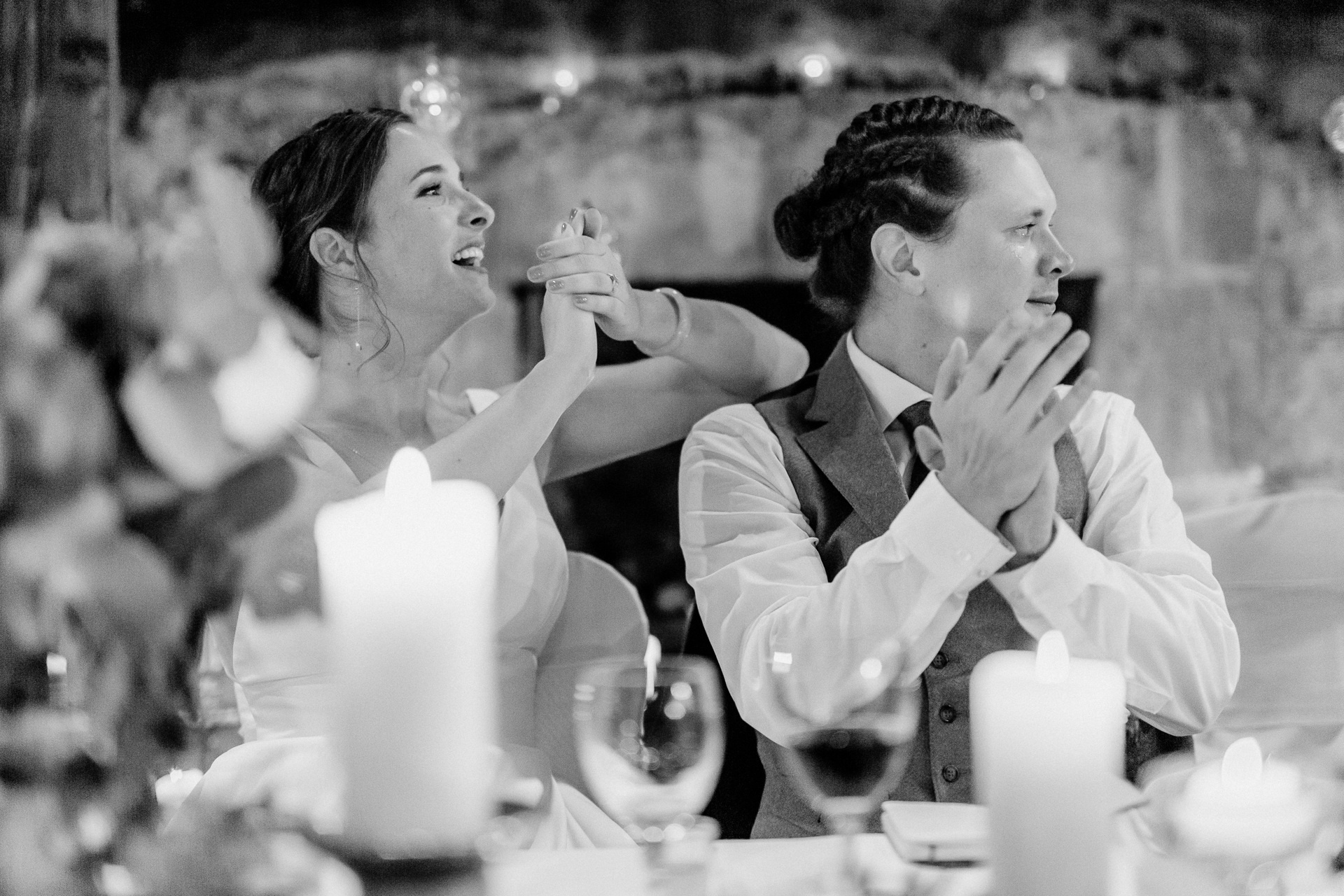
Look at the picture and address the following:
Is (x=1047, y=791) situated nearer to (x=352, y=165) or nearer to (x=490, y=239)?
(x=352, y=165)

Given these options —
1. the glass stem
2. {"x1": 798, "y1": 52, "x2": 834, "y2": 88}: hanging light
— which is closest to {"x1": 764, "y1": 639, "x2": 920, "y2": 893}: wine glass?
the glass stem

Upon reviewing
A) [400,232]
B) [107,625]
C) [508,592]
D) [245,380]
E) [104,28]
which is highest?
[104,28]

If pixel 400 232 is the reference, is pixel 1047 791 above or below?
below

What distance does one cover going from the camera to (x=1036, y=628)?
160 centimetres

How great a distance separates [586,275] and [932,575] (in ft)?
2.20

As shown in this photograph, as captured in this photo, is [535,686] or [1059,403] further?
[535,686]

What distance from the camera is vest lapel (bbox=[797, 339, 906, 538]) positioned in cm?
178

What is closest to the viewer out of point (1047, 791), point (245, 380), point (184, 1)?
point (245, 380)

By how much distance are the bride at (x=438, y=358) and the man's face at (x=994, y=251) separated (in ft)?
1.17

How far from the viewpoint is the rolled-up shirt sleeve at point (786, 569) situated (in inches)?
58.1

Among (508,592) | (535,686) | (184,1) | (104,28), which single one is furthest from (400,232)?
(184,1)

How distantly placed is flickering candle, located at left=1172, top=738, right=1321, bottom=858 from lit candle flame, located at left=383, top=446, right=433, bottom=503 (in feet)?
1.89

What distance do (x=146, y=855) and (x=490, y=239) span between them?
11.7ft

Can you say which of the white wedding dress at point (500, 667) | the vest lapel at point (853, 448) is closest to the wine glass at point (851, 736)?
the white wedding dress at point (500, 667)
